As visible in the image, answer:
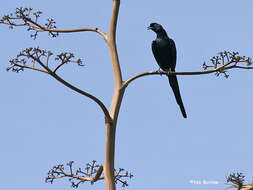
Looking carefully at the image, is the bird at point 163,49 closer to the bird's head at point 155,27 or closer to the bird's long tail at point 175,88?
the bird's head at point 155,27

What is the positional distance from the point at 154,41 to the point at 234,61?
10.2ft

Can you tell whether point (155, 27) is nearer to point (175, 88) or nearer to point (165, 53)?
point (165, 53)

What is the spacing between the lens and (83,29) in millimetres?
6137

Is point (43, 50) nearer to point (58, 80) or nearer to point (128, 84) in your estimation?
point (58, 80)

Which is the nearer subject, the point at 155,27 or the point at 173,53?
the point at 173,53

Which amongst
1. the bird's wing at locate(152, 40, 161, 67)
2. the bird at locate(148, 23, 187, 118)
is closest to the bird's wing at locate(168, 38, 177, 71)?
the bird at locate(148, 23, 187, 118)

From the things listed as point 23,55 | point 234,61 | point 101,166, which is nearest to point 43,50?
point 23,55

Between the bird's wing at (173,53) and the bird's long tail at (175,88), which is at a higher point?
the bird's wing at (173,53)

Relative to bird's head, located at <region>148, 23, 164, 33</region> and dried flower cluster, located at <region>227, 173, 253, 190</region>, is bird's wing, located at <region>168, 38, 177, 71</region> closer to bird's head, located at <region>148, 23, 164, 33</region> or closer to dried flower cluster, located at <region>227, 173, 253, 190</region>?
bird's head, located at <region>148, 23, 164, 33</region>

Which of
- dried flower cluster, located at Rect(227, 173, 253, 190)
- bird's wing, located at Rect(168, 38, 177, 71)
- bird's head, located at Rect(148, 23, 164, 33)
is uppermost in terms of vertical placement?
bird's head, located at Rect(148, 23, 164, 33)

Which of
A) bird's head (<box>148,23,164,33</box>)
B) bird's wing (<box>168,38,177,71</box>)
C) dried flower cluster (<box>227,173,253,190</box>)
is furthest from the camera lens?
bird's head (<box>148,23,164,33</box>)

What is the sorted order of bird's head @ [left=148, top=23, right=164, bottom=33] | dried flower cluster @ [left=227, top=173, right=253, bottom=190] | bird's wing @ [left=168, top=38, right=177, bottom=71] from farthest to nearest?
A: bird's head @ [left=148, top=23, right=164, bottom=33] → bird's wing @ [left=168, top=38, right=177, bottom=71] → dried flower cluster @ [left=227, top=173, right=253, bottom=190]

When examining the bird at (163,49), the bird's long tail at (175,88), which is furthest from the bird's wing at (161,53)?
the bird's long tail at (175,88)

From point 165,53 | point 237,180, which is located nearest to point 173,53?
point 165,53
